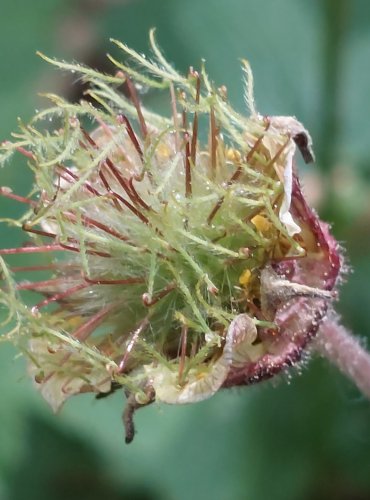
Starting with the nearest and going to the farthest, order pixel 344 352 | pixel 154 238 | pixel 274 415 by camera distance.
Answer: pixel 154 238 < pixel 344 352 < pixel 274 415

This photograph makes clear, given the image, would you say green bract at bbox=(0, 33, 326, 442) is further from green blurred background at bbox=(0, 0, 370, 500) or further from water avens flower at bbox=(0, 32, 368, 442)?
green blurred background at bbox=(0, 0, 370, 500)

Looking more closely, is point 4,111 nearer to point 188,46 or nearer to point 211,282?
point 188,46

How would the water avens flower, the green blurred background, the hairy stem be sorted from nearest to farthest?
the water avens flower, the hairy stem, the green blurred background

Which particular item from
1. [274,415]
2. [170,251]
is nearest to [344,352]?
[170,251]

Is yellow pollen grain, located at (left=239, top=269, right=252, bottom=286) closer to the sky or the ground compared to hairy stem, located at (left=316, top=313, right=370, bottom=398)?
closer to the sky

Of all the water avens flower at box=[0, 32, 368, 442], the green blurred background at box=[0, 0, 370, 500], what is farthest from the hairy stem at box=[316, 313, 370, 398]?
the green blurred background at box=[0, 0, 370, 500]

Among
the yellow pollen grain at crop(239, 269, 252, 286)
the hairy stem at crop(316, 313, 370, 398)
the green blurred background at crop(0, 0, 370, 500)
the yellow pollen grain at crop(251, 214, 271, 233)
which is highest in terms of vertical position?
the yellow pollen grain at crop(251, 214, 271, 233)

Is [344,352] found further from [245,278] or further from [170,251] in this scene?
[170,251]
